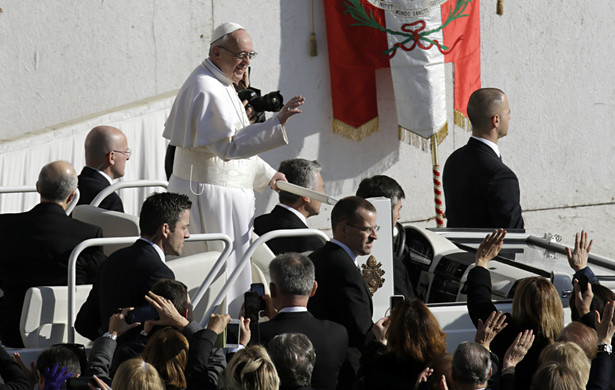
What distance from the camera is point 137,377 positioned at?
12.1 ft

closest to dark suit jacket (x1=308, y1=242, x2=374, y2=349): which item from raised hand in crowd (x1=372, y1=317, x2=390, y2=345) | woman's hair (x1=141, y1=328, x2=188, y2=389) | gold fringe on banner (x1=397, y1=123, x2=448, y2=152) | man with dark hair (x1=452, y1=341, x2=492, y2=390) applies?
raised hand in crowd (x1=372, y1=317, x2=390, y2=345)

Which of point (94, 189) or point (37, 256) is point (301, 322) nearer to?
point (37, 256)

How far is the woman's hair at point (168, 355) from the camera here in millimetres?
4016

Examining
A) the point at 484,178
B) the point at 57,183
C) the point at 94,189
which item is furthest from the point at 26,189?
the point at 484,178

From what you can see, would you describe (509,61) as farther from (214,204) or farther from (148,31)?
(214,204)

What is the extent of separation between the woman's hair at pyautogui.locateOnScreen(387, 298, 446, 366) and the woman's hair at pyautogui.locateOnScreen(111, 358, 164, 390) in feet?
3.28

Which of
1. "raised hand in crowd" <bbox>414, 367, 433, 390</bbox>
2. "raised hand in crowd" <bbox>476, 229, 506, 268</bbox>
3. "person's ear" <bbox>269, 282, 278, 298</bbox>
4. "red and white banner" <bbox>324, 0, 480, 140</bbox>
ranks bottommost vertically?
"raised hand in crowd" <bbox>414, 367, 433, 390</bbox>

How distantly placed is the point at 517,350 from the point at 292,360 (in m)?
0.98

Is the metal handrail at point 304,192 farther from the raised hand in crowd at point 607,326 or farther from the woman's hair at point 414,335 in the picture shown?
the raised hand in crowd at point 607,326

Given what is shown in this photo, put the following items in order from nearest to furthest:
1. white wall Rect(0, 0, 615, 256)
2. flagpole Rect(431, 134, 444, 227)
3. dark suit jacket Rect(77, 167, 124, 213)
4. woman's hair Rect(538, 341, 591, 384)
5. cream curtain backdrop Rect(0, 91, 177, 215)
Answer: woman's hair Rect(538, 341, 591, 384), dark suit jacket Rect(77, 167, 124, 213), cream curtain backdrop Rect(0, 91, 177, 215), white wall Rect(0, 0, 615, 256), flagpole Rect(431, 134, 444, 227)

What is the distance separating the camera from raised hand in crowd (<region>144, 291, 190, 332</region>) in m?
4.20

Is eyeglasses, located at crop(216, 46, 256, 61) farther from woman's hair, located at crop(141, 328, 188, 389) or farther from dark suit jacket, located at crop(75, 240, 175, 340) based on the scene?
woman's hair, located at crop(141, 328, 188, 389)

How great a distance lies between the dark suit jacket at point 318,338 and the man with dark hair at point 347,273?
29cm

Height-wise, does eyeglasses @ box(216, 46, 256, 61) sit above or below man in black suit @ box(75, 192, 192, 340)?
above
